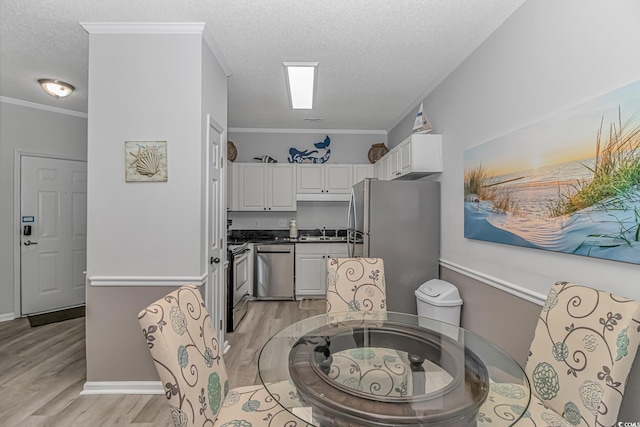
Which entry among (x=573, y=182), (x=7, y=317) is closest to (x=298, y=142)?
(x=573, y=182)

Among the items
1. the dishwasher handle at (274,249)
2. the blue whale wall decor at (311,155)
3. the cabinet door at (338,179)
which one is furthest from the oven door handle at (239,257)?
the blue whale wall decor at (311,155)

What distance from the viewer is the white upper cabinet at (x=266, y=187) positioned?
505cm

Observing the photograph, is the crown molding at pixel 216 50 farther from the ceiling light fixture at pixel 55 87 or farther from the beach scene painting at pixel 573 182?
the beach scene painting at pixel 573 182

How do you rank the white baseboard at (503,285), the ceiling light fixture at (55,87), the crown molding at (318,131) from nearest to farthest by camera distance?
the white baseboard at (503,285)
the ceiling light fixture at (55,87)
the crown molding at (318,131)

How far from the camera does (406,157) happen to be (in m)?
3.44

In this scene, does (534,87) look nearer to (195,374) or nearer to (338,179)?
(195,374)

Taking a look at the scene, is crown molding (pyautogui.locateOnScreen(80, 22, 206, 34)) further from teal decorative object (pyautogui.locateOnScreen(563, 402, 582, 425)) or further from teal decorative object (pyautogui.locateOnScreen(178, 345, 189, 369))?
teal decorative object (pyautogui.locateOnScreen(563, 402, 582, 425))

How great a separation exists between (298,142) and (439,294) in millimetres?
3515

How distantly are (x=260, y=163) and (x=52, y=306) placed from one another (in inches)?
131

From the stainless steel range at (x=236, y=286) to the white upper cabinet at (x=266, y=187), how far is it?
94 cm

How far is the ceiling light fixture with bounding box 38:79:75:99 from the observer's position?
3284mm

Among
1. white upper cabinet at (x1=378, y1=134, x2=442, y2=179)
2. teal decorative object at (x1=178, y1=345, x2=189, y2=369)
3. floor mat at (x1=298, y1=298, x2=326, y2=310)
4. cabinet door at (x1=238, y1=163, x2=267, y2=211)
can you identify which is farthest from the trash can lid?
cabinet door at (x1=238, y1=163, x2=267, y2=211)

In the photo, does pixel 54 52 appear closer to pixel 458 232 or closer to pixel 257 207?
pixel 257 207

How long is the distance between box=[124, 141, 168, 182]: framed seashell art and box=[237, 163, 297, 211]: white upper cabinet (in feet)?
8.77
